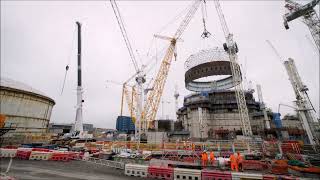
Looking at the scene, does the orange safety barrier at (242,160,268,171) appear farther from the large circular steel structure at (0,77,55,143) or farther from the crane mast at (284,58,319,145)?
the large circular steel structure at (0,77,55,143)

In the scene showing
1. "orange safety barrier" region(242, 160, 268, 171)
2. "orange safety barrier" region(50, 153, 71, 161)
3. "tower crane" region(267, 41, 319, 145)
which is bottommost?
"orange safety barrier" region(242, 160, 268, 171)

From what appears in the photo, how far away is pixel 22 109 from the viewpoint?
38.7m

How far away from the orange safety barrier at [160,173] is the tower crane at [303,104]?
31.7 metres

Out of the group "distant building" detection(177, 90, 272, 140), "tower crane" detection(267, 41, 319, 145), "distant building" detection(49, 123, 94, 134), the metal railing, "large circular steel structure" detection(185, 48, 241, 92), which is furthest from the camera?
"distant building" detection(49, 123, 94, 134)

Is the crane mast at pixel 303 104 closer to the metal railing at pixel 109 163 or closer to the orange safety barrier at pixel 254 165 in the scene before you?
the orange safety barrier at pixel 254 165

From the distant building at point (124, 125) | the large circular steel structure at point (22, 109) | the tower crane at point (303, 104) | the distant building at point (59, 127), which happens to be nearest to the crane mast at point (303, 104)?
the tower crane at point (303, 104)

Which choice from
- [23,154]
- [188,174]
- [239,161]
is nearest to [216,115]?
[239,161]

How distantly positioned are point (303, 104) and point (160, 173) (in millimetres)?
33434

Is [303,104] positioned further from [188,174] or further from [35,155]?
[35,155]

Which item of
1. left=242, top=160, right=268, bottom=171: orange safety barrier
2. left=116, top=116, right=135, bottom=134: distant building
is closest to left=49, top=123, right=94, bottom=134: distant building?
left=116, top=116, right=135, bottom=134: distant building

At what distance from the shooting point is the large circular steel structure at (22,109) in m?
35.4

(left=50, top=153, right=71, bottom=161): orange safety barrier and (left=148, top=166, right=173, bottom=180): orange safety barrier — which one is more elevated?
(left=50, top=153, right=71, bottom=161): orange safety barrier

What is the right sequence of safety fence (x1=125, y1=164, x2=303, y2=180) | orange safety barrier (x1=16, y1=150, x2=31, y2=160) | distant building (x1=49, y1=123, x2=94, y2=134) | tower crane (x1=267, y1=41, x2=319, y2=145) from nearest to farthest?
safety fence (x1=125, y1=164, x2=303, y2=180)
orange safety barrier (x1=16, y1=150, x2=31, y2=160)
tower crane (x1=267, y1=41, x2=319, y2=145)
distant building (x1=49, y1=123, x2=94, y2=134)

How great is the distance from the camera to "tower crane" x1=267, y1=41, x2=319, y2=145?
105 ft
